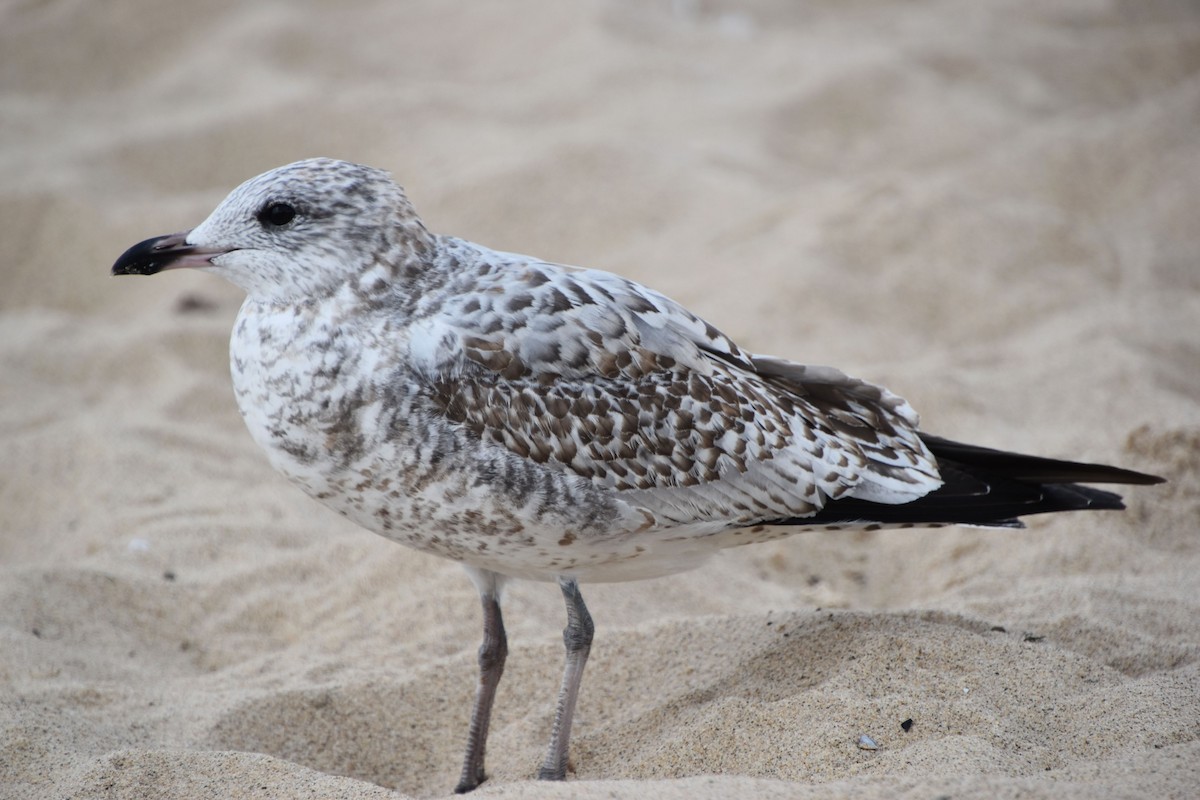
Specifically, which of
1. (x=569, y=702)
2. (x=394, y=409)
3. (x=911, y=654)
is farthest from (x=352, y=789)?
(x=911, y=654)

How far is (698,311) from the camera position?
6160 millimetres

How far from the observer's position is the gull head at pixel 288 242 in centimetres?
Answer: 304

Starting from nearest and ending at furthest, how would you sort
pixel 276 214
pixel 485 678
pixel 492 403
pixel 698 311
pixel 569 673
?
pixel 492 403, pixel 276 214, pixel 569 673, pixel 485 678, pixel 698 311

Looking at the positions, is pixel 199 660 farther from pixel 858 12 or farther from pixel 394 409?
pixel 858 12

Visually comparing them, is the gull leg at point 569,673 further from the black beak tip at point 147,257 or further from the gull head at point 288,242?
the black beak tip at point 147,257

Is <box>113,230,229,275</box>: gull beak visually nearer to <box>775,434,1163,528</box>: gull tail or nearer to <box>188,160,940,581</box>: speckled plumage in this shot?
<box>188,160,940,581</box>: speckled plumage

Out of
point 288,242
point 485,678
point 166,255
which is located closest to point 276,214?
point 288,242

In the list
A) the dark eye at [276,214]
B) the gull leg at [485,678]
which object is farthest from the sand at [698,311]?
the dark eye at [276,214]

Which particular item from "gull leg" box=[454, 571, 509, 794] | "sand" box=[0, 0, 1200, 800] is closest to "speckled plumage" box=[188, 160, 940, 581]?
"gull leg" box=[454, 571, 509, 794]

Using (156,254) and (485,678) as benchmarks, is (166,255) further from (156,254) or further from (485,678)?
(485,678)

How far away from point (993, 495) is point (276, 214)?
80.4 inches

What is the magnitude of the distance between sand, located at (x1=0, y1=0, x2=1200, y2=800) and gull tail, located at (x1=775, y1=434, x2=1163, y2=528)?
1.23ft

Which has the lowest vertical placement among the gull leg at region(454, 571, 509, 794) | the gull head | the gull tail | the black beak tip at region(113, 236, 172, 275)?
the gull leg at region(454, 571, 509, 794)

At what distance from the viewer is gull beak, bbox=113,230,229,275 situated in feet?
10.0
